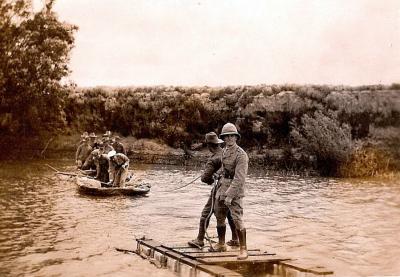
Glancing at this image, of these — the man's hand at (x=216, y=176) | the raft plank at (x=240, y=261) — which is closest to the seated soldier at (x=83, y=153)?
the man's hand at (x=216, y=176)

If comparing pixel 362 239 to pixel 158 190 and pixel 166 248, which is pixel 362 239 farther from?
pixel 158 190

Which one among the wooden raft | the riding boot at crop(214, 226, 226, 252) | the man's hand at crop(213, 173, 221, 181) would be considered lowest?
the wooden raft

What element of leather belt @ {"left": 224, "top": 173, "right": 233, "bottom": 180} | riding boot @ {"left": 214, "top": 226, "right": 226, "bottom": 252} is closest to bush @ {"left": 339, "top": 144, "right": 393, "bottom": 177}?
riding boot @ {"left": 214, "top": 226, "right": 226, "bottom": 252}

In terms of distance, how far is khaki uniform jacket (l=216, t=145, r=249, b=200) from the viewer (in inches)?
294

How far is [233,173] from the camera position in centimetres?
771

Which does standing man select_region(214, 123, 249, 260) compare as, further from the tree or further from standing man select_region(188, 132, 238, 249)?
the tree

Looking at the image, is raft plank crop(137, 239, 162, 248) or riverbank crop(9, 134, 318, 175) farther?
riverbank crop(9, 134, 318, 175)

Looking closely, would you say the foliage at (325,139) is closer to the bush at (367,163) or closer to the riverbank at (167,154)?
the bush at (367,163)

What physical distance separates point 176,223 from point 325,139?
349 inches

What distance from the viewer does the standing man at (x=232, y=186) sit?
7.44 meters

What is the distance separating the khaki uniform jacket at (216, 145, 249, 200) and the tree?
15.9 metres

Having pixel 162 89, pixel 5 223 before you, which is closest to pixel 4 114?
pixel 162 89

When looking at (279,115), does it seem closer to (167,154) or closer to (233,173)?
(167,154)

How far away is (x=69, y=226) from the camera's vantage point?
440 inches
